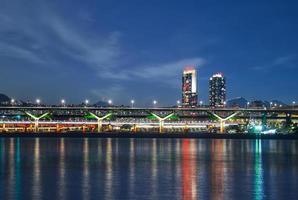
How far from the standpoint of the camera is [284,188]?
999 inches

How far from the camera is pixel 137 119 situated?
477 feet

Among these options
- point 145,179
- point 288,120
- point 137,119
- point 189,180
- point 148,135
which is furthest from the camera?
point 137,119

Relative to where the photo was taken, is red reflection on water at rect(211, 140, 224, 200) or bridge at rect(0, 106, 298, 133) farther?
bridge at rect(0, 106, 298, 133)

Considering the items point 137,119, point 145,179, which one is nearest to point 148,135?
point 137,119

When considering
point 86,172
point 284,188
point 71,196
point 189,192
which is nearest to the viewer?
point 71,196

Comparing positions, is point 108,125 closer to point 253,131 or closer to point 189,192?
point 253,131

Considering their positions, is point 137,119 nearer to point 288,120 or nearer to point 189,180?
point 288,120

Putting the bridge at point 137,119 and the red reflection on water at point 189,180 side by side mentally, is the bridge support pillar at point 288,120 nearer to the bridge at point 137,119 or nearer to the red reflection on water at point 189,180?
the bridge at point 137,119

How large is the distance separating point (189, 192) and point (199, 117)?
381 ft

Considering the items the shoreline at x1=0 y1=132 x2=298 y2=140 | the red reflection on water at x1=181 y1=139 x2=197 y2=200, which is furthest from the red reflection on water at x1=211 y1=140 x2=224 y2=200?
the shoreline at x1=0 y1=132 x2=298 y2=140

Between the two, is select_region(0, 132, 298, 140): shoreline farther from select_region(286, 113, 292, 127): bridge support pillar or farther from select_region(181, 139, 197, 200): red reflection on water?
select_region(181, 139, 197, 200): red reflection on water

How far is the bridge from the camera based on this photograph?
4825 inches

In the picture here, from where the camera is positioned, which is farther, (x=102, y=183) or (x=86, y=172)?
(x=86, y=172)

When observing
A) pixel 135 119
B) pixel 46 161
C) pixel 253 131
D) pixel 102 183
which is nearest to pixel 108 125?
pixel 135 119
